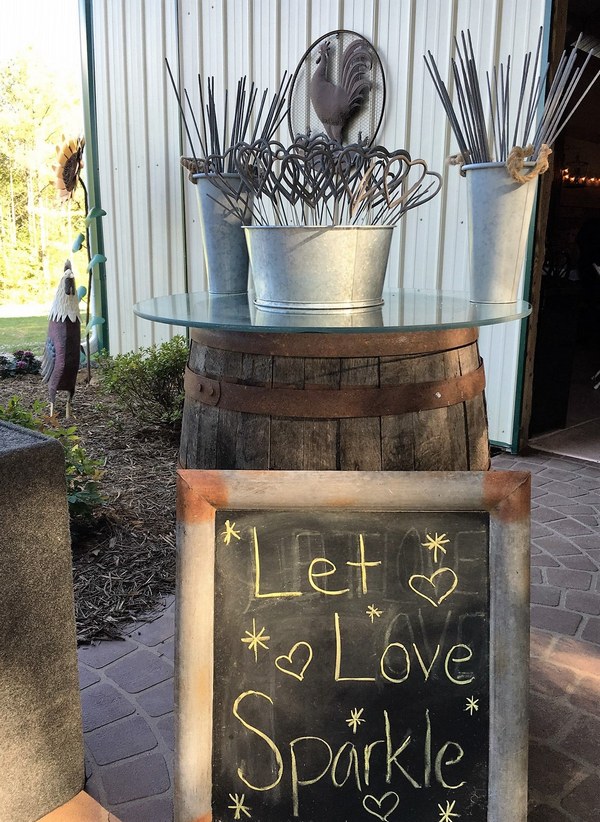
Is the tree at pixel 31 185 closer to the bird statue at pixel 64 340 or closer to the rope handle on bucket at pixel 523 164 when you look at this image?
the bird statue at pixel 64 340

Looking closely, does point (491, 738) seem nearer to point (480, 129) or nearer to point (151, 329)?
point (480, 129)

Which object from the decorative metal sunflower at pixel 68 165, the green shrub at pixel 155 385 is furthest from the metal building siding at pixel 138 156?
the green shrub at pixel 155 385

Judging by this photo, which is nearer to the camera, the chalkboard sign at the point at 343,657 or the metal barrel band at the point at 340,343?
the chalkboard sign at the point at 343,657

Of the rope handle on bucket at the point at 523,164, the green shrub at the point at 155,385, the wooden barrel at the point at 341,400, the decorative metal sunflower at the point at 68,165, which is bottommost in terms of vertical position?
the green shrub at the point at 155,385

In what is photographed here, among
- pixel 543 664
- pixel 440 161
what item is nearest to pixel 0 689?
pixel 543 664

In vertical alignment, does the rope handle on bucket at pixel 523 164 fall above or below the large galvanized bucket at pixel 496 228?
above

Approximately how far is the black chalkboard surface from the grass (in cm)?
690

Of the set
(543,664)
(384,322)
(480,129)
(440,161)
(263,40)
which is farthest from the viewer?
(263,40)

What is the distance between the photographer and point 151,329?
20.3 ft

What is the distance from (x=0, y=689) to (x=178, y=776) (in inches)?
20.1

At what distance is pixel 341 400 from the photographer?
1562 millimetres

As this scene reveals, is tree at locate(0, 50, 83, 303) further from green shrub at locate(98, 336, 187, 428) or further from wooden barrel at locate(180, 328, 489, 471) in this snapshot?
wooden barrel at locate(180, 328, 489, 471)

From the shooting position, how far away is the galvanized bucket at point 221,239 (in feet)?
6.45

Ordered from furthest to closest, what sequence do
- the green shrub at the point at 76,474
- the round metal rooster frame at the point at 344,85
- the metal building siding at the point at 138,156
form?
the metal building siding at the point at 138,156
the round metal rooster frame at the point at 344,85
the green shrub at the point at 76,474
